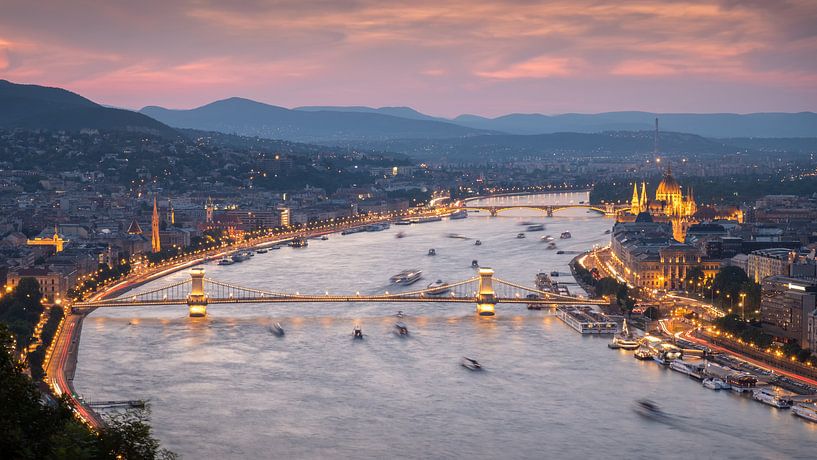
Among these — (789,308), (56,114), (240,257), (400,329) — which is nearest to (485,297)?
(400,329)

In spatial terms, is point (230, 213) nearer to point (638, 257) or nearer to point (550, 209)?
point (550, 209)

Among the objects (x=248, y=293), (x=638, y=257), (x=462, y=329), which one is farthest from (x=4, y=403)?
(x=638, y=257)

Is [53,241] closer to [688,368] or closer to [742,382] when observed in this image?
[688,368]

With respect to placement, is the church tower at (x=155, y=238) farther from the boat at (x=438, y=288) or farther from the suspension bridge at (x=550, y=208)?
the suspension bridge at (x=550, y=208)

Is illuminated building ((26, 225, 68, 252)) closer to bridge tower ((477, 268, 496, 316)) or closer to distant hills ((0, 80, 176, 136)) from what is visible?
bridge tower ((477, 268, 496, 316))

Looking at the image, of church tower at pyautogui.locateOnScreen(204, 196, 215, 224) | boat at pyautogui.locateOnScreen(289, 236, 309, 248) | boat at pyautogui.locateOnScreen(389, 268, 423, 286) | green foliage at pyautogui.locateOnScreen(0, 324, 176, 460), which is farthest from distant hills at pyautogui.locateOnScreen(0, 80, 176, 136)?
green foliage at pyautogui.locateOnScreen(0, 324, 176, 460)
